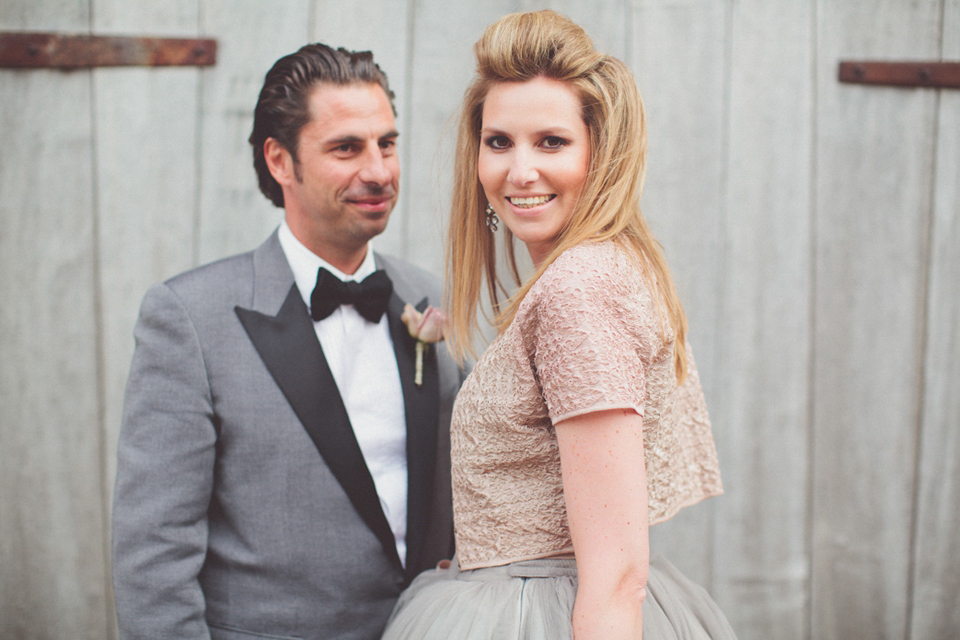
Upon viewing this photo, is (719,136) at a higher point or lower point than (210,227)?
higher

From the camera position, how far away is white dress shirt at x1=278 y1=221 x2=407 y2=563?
63.9 inches

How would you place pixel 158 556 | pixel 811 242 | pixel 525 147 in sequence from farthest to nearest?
1. pixel 811 242
2. pixel 158 556
3. pixel 525 147

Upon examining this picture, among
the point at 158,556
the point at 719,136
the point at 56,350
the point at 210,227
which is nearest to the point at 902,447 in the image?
the point at 719,136

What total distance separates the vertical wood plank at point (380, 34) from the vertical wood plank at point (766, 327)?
0.98 metres

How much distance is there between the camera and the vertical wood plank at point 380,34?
2029mm

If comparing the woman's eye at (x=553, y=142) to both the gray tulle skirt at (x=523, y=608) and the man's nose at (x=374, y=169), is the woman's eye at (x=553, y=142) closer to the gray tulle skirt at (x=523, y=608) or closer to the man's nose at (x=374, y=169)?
the man's nose at (x=374, y=169)

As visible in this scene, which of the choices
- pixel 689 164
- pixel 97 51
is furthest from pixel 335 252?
pixel 689 164

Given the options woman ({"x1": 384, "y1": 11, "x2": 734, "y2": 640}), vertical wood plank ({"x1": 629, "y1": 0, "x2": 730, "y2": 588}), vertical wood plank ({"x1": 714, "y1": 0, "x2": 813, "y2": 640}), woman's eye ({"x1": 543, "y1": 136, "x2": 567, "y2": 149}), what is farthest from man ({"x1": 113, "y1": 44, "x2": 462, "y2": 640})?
vertical wood plank ({"x1": 714, "y1": 0, "x2": 813, "y2": 640})

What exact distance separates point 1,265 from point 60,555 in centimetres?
87

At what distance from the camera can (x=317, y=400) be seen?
1.52 m

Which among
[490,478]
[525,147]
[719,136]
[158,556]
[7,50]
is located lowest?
[158,556]

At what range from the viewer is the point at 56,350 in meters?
2.02

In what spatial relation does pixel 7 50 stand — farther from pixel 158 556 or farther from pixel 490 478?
pixel 490 478

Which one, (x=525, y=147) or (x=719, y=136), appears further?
(x=719, y=136)
